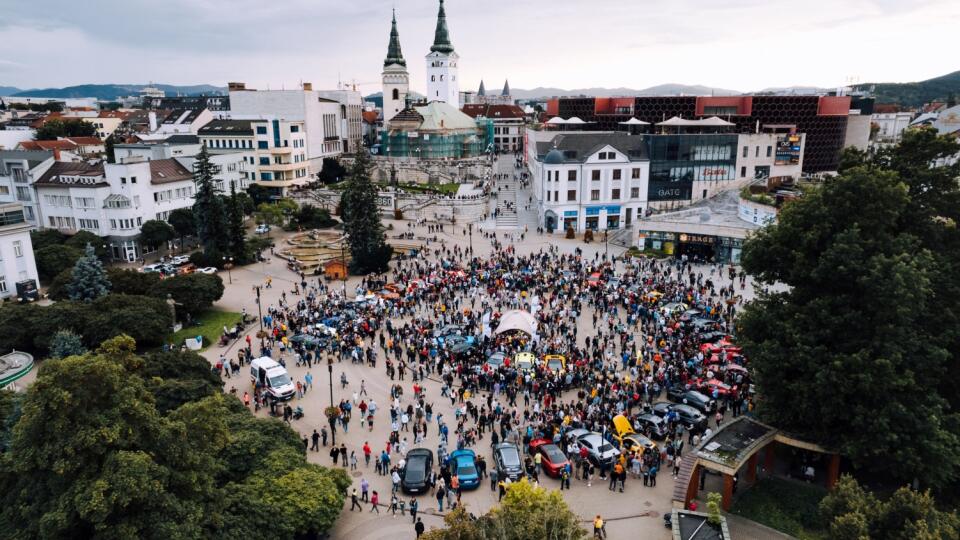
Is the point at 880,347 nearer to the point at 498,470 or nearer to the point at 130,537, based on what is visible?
the point at 498,470

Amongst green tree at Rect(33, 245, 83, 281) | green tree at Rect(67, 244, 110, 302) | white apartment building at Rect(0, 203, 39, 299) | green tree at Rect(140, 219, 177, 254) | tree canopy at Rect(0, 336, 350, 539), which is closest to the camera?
tree canopy at Rect(0, 336, 350, 539)

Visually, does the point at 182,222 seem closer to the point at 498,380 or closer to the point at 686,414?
the point at 498,380

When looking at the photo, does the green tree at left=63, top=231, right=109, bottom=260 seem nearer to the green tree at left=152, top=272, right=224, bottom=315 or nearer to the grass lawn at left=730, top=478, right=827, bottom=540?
the green tree at left=152, top=272, right=224, bottom=315

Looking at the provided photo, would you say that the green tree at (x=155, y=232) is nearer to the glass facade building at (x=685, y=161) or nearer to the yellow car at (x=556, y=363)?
the yellow car at (x=556, y=363)

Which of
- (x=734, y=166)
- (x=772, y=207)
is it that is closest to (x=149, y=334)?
(x=772, y=207)

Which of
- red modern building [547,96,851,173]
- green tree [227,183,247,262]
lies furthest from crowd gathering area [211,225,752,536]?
red modern building [547,96,851,173]

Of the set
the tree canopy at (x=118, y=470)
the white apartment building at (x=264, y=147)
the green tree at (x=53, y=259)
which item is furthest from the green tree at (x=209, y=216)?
the tree canopy at (x=118, y=470)
